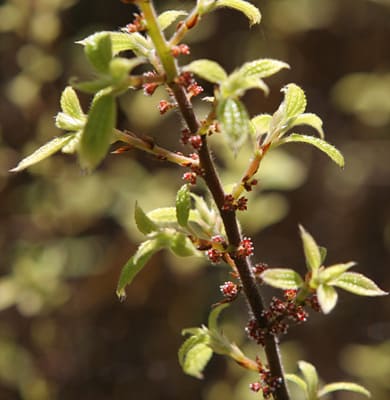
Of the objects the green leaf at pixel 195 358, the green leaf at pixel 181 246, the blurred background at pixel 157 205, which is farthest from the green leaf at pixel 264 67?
the blurred background at pixel 157 205

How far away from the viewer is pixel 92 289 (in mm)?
2887

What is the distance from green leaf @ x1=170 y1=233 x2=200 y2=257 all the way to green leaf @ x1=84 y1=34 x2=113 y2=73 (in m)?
0.18

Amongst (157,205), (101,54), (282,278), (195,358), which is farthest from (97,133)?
(157,205)

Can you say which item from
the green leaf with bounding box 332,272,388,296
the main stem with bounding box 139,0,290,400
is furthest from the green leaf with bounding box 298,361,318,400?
the green leaf with bounding box 332,272,388,296

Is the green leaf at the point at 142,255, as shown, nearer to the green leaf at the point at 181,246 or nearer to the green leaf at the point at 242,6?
the green leaf at the point at 181,246

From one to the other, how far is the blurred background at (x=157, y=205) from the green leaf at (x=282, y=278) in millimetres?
994

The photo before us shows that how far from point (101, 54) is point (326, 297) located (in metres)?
0.30

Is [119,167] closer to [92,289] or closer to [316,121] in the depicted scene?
[92,289]

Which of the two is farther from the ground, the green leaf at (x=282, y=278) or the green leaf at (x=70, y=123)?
the green leaf at (x=70, y=123)

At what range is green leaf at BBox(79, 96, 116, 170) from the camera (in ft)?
1.75

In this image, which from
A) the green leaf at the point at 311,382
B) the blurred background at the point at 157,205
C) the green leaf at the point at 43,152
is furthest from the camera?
the blurred background at the point at 157,205

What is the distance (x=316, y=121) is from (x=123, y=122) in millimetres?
2863

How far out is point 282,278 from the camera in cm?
64

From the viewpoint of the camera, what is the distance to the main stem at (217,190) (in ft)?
2.02
